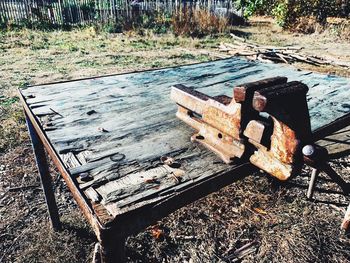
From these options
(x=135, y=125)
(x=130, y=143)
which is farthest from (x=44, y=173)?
(x=130, y=143)

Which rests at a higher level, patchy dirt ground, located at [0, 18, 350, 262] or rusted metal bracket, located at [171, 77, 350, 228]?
rusted metal bracket, located at [171, 77, 350, 228]

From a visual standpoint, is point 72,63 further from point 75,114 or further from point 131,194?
point 131,194

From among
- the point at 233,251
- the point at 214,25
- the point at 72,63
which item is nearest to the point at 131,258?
the point at 233,251

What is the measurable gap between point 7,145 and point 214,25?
11259mm

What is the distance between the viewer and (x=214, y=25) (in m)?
13.1

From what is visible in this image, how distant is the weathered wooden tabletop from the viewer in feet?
3.07

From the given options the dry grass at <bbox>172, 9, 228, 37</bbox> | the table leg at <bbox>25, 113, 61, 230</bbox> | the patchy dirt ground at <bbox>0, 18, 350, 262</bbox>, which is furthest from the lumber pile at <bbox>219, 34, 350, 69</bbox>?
the table leg at <bbox>25, 113, 61, 230</bbox>

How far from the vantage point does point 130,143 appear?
1203mm

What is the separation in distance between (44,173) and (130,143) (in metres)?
1.40

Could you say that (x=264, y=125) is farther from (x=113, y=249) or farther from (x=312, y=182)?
(x=312, y=182)

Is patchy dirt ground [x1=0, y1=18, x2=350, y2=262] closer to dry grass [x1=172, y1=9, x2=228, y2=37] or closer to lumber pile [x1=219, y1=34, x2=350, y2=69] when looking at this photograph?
lumber pile [x1=219, y1=34, x2=350, y2=69]

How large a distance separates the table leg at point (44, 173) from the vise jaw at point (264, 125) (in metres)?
1.45

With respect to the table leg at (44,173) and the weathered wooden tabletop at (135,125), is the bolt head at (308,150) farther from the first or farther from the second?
the table leg at (44,173)

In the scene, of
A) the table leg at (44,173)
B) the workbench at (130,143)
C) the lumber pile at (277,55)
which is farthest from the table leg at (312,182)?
the lumber pile at (277,55)
